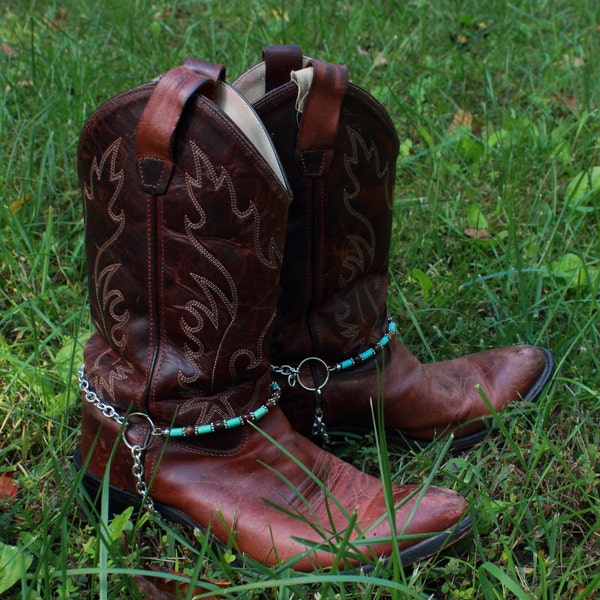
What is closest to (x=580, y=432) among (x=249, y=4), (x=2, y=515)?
(x=2, y=515)

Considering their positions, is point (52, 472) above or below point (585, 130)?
below

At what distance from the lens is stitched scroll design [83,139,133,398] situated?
1.17 meters

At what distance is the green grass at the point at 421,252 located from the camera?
122 cm

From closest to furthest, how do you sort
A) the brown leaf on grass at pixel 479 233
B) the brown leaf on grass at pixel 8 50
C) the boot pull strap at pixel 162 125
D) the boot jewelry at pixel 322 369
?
the boot pull strap at pixel 162 125 → the boot jewelry at pixel 322 369 → the brown leaf on grass at pixel 479 233 → the brown leaf on grass at pixel 8 50

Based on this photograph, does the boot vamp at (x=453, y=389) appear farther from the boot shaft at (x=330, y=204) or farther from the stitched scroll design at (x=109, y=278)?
the stitched scroll design at (x=109, y=278)

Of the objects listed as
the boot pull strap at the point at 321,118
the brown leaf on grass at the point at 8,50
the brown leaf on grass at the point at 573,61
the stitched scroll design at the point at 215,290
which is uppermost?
the boot pull strap at the point at 321,118

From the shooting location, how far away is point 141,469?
1279 mm

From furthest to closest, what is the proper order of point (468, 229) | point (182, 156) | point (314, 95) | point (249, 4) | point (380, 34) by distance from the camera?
point (249, 4) < point (380, 34) < point (468, 229) < point (314, 95) < point (182, 156)

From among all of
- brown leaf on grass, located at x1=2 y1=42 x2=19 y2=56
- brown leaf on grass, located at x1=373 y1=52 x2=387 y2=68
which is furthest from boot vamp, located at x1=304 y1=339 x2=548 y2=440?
brown leaf on grass, located at x1=2 y1=42 x2=19 y2=56

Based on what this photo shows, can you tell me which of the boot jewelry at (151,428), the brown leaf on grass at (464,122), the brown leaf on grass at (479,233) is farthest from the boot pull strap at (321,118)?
the brown leaf on grass at (464,122)

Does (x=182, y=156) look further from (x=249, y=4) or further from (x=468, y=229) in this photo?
(x=249, y=4)

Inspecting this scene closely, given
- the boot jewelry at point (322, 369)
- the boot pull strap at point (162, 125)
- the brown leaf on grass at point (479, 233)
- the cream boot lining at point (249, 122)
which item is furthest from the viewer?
the brown leaf on grass at point (479, 233)

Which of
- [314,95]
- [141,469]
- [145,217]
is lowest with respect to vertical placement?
[141,469]

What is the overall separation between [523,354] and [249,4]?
2087 millimetres
